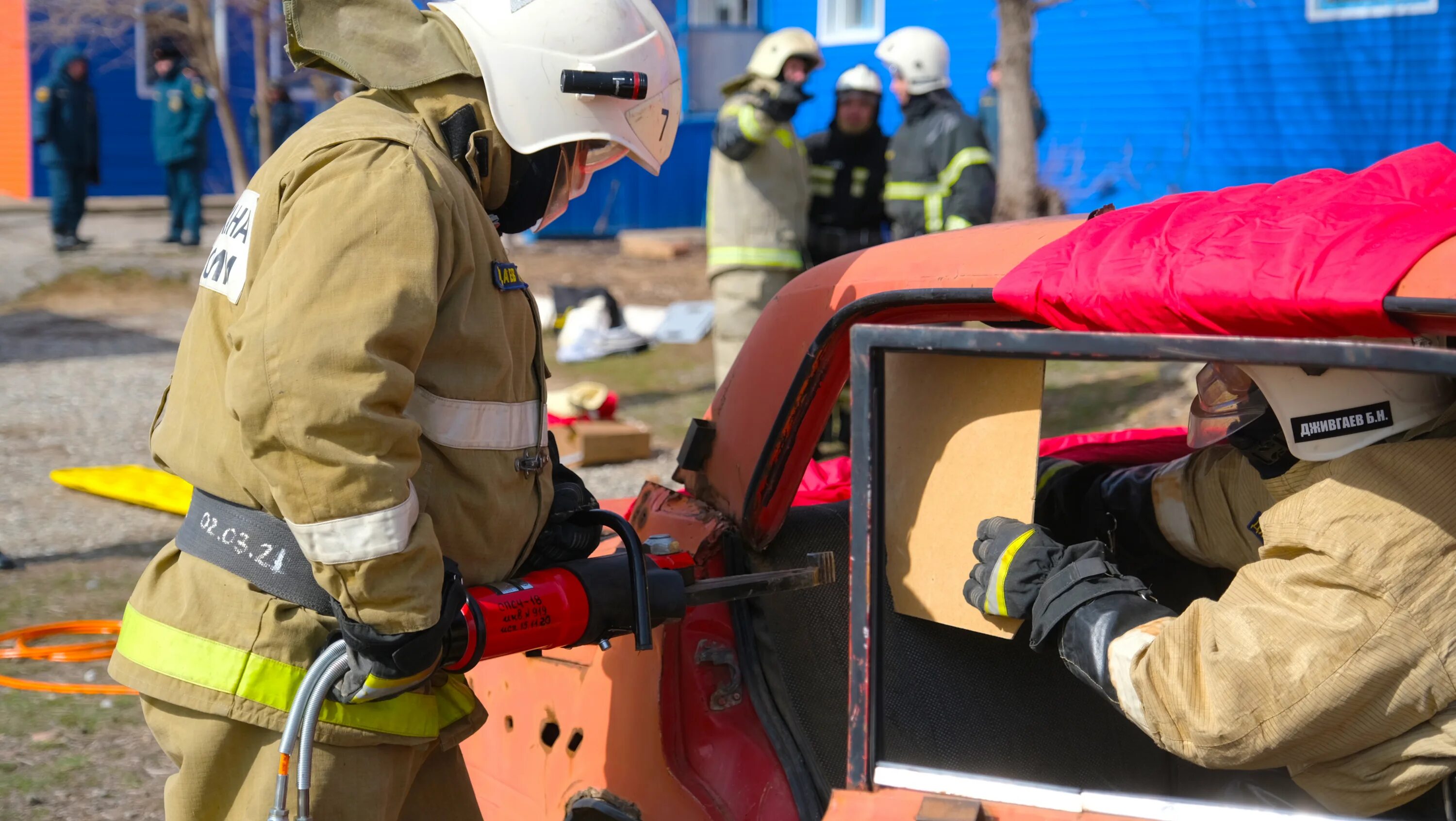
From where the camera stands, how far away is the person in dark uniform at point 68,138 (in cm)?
1316

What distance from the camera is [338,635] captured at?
193cm

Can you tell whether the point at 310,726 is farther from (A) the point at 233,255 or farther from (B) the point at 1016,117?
(B) the point at 1016,117

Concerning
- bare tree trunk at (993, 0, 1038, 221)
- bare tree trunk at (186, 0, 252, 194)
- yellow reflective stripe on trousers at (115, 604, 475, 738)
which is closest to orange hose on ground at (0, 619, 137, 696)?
yellow reflective stripe on trousers at (115, 604, 475, 738)

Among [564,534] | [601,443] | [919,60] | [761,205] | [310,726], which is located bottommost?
[601,443]

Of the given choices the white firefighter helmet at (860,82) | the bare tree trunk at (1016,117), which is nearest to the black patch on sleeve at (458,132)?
the white firefighter helmet at (860,82)

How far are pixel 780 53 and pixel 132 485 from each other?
384 cm

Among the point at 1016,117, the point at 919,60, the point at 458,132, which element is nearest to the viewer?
the point at 458,132

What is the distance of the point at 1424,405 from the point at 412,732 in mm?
1500

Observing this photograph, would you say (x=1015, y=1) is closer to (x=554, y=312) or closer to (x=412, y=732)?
(x=554, y=312)

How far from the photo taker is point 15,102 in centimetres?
1788

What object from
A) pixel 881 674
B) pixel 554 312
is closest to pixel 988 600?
pixel 881 674

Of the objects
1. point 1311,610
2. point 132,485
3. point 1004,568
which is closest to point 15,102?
point 132,485

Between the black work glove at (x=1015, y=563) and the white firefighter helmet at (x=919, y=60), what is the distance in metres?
5.34

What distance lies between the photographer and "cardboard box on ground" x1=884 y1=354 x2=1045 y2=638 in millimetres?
1884
